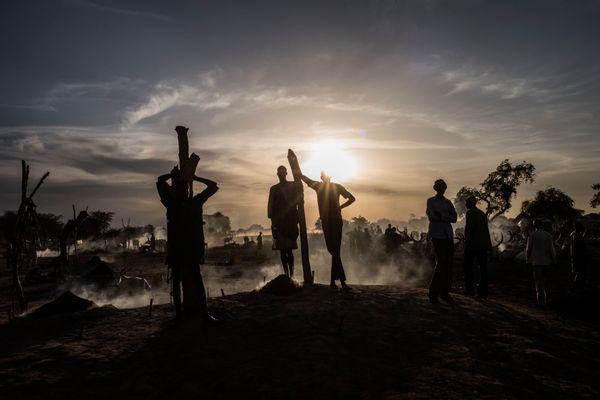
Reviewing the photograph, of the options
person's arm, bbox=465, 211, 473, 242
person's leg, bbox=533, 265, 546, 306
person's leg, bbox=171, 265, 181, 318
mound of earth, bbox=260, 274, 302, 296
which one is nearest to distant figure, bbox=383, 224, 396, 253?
person's leg, bbox=533, 265, 546, 306

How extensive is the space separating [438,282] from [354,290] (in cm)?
166

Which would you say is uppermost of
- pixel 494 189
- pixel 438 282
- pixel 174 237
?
pixel 494 189

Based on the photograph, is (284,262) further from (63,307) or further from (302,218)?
(63,307)

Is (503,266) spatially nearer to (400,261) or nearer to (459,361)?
(400,261)

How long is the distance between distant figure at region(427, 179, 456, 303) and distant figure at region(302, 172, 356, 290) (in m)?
1.63

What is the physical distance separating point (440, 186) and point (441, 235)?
0.95 meters

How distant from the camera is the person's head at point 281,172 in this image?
351 inches

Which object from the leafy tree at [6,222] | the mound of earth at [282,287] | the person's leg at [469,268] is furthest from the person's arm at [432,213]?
the leafy tree at [6,222]

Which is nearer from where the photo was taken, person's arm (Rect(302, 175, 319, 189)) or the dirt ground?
the dirt ground

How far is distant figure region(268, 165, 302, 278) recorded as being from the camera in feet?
29.0

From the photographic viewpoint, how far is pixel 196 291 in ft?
20.9

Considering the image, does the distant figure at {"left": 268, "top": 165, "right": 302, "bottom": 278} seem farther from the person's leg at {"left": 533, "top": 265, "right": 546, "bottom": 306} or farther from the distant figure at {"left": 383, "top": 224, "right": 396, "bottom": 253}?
the distant figure at {"left": 383, "top": 224, "right": 396, "bottom": 253}

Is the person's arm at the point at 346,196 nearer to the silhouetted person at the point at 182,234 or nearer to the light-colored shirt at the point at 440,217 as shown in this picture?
the light-colored shirt at the point at 440,217

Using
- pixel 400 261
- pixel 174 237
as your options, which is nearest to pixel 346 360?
pixel 174 237
